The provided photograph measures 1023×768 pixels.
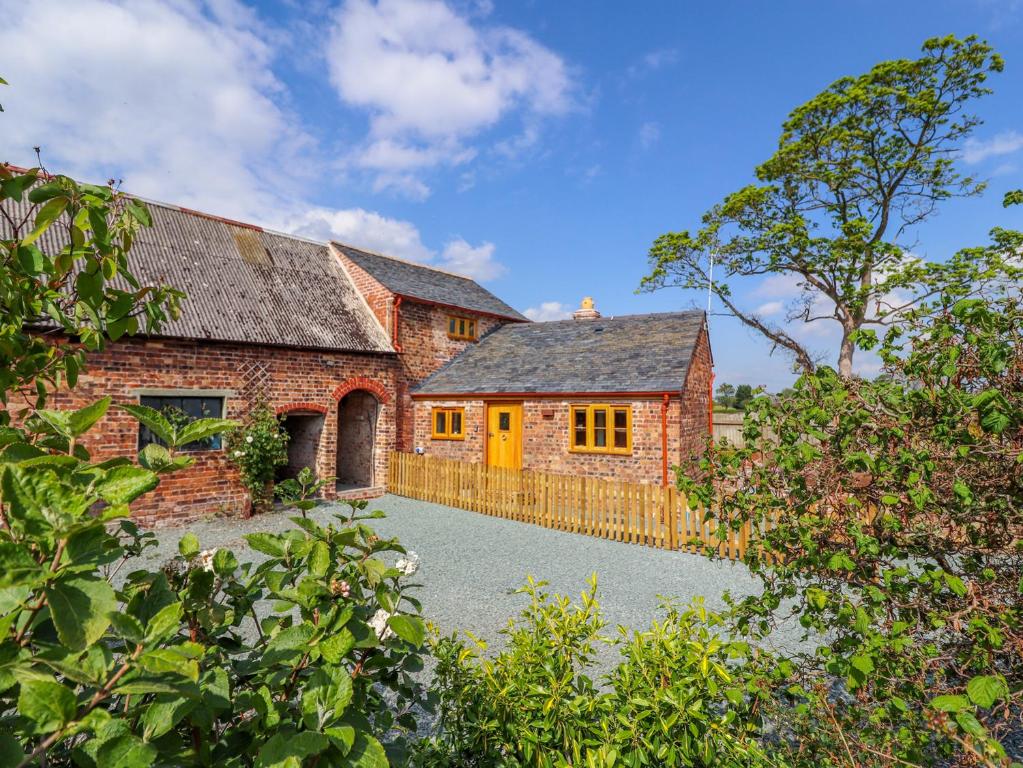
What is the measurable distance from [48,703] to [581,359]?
1489cm

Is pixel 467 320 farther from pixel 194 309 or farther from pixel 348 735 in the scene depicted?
pixel 348 735

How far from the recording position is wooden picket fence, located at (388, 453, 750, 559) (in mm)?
9695

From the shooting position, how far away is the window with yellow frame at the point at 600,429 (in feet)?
43.5

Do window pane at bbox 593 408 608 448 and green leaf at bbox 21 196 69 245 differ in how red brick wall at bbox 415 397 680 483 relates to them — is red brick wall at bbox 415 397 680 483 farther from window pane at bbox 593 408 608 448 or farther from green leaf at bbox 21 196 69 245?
green leaf at bbox 21 196 69 245

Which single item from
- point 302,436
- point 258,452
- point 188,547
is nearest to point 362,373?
point 302,436

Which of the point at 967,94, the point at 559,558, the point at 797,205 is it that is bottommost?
the point at 559,558

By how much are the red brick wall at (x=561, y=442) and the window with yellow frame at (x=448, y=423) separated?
0.16m

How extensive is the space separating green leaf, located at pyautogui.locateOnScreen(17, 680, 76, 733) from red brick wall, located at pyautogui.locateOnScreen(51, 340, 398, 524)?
9.67 meters

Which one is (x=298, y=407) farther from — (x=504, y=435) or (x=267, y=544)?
(x=267, y=544)

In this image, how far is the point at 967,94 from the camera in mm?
20000

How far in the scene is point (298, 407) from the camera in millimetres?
13156

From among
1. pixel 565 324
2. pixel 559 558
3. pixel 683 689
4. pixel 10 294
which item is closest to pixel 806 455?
pixel 683 689

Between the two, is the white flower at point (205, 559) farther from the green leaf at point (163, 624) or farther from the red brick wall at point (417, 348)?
the red brick wall at point (417, 348)

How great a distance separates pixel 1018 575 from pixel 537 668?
84.7 inches
